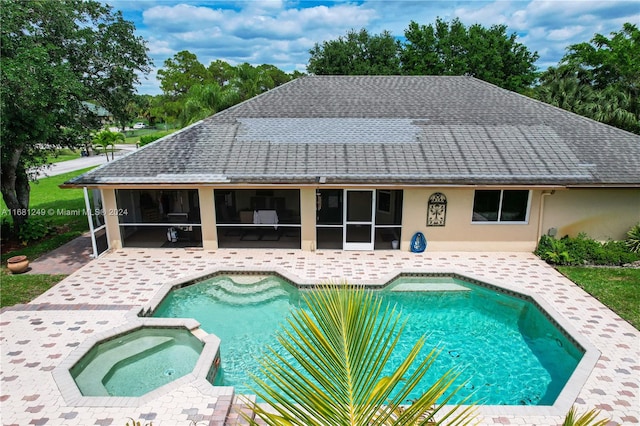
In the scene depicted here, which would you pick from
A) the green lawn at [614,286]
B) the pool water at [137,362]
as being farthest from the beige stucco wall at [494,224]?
the pool water at [137,362]

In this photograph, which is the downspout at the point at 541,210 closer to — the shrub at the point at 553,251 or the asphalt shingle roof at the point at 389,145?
the shrub at the point at 553,251

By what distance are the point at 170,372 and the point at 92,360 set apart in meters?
1.82

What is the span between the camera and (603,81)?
82.7 feet

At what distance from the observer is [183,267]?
1371cm

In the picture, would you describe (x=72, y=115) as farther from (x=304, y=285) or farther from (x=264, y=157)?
(x=304, y=285)

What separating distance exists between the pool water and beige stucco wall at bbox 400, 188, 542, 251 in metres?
8.88

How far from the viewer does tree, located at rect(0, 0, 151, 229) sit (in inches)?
456

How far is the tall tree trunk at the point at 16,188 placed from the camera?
14.6m

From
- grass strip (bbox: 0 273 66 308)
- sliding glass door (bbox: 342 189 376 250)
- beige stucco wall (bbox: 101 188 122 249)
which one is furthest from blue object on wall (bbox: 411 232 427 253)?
grass strip (bbox: 0 273 66 308)

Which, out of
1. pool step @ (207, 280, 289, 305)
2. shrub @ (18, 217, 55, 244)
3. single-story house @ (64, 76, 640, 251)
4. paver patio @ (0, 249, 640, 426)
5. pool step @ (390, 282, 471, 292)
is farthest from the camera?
shrub @ (18, 217, 55, 244)

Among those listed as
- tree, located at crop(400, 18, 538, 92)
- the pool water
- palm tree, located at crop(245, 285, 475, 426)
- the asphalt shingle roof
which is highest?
tree, located at crop(400, 18, 538, 92)

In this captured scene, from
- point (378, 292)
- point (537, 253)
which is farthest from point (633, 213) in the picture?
point (378, 292)

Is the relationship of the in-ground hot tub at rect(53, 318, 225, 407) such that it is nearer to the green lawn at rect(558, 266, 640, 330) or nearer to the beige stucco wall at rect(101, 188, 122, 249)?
the beige stucco wall at rect(101, 188, 122, 249)

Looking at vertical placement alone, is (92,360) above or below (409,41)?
below
